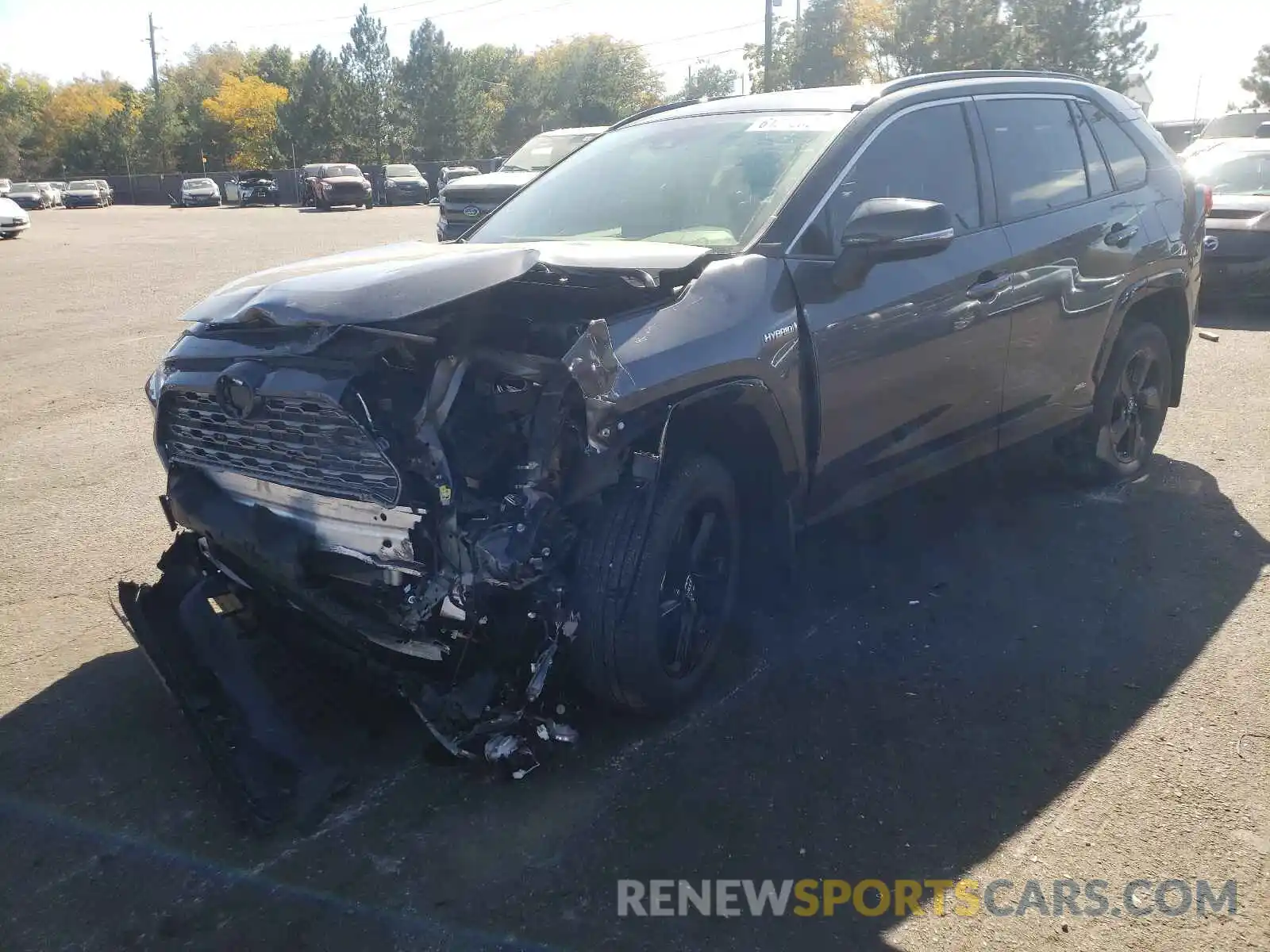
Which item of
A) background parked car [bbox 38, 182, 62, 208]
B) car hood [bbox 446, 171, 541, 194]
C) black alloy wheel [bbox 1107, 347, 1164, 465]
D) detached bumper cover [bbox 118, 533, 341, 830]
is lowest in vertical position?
detached bumper cover [bbox 118, 533, 341, 830]

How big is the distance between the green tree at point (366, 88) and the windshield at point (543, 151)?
56.5m

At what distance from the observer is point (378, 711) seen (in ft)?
11.5

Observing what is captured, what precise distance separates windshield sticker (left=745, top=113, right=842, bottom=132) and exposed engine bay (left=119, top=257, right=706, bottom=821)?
119 centimetres

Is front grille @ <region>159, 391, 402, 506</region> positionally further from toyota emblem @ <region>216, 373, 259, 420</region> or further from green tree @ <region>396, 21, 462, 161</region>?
green tree @ <region>396, 21, 462, 161</region>

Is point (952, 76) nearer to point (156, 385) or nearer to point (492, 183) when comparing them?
point (156, 385)

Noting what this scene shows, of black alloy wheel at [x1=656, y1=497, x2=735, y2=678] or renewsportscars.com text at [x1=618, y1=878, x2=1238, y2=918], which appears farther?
black alloy wheel at [x1=656, y1=497, x2=735, y2=678]

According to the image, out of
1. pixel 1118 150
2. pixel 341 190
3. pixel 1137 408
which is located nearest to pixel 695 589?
pixel 1137 408

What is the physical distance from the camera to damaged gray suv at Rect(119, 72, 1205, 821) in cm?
287

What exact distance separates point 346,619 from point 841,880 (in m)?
1.54

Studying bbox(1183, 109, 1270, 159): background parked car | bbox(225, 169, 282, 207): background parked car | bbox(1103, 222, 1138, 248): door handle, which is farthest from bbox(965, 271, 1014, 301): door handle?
bbox(225, 169, 282, 207): background parked car

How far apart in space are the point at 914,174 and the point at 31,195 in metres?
58.7

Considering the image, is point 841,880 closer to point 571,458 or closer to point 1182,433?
point 571,458

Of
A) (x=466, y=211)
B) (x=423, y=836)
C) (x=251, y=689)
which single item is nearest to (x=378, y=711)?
(x=251, y=689)

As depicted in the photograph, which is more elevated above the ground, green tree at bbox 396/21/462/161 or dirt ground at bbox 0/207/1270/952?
green tree at bbox 396/21/462/161
